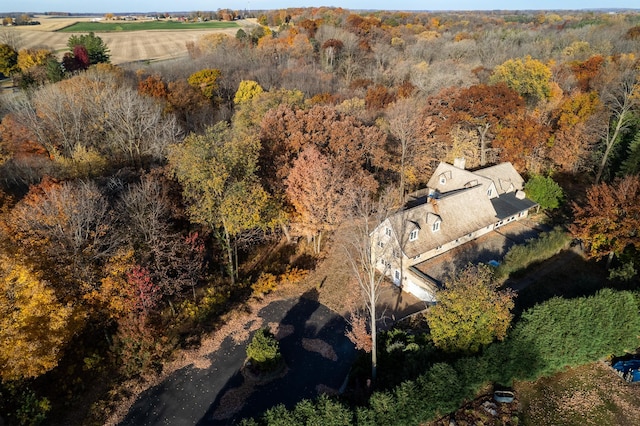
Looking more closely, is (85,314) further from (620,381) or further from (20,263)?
(620,381)

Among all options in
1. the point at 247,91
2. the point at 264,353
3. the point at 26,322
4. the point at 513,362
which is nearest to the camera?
the point at 26,322

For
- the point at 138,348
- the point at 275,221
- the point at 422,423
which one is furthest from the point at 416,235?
the point at 138,348

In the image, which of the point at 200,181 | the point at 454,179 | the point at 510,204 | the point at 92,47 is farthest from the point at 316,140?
the point at 92,47

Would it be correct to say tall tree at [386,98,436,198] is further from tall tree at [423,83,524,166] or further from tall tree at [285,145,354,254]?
tall tree at [285,145,354,254]

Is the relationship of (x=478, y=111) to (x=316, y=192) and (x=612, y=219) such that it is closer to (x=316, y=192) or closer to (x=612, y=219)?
(x=612, y=219)

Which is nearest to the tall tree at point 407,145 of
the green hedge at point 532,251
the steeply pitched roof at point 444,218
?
the steeply pitched roof at point 444,218

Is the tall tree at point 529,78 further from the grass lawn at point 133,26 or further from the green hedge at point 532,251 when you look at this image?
the grass lawn at point 133,26
